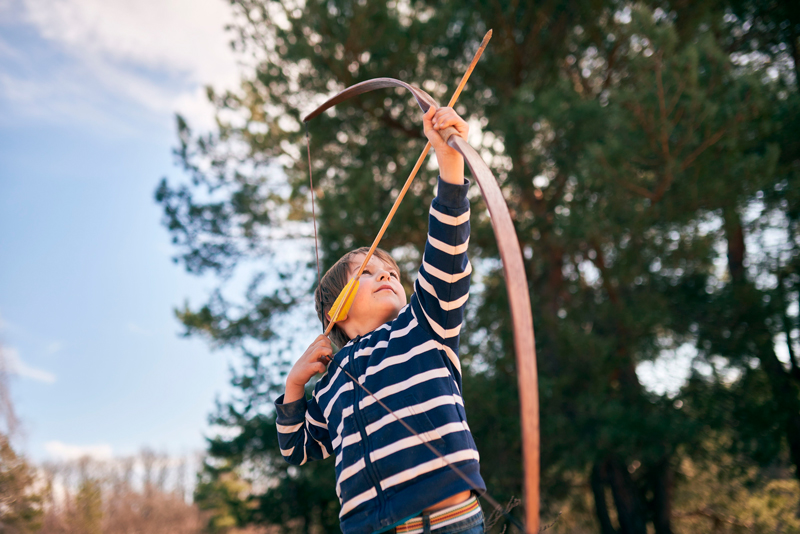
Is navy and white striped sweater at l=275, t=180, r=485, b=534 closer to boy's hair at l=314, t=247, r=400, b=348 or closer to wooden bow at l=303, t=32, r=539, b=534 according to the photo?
wooden bow at l=303, t=32, r=539, b=534

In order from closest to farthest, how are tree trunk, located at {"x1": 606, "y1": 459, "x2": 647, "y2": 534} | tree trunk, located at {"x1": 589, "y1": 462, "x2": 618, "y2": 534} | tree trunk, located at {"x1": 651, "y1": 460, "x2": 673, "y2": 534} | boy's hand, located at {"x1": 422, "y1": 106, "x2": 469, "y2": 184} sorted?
boy's hand, located at {"x1": 422, "y1": 106, "x2": 469, "y2": 184}, tree trunk, located at {"x1": 606, "y1": 459, "x2": 647, "y2": 534}, tree trunk, located at {"x1": 589, "y1": 462, "x2": 618, "y2": 534}, tree trunk, located at {"x1": 651, "y1": 460, "x2": 673, "y2": 534}

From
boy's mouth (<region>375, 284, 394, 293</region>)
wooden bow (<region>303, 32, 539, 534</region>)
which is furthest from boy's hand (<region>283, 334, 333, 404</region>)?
wooden bow (<region>303, 32, 539, 534</region>)

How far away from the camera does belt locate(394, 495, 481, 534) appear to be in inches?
46.9

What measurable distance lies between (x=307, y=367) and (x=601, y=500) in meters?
7.59

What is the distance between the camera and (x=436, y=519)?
3.92 feet

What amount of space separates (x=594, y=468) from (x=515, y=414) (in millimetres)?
2139

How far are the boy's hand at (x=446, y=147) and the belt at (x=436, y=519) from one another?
75 centimetres

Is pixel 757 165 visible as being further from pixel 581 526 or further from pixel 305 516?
pixel 305 516

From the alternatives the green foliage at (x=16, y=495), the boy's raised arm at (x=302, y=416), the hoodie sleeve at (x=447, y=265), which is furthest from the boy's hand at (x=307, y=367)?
the green foliage at (x=16, y=495)

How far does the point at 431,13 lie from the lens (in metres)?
7.95

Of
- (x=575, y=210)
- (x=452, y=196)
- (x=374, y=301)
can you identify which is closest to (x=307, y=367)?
(x=374, y=301)

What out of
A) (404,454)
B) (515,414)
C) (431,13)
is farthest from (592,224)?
(404,454)

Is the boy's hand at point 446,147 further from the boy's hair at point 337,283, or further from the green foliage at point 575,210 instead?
the green foliage at point 575,210

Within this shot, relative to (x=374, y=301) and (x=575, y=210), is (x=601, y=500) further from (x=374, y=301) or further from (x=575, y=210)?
(x=374, y=301)
